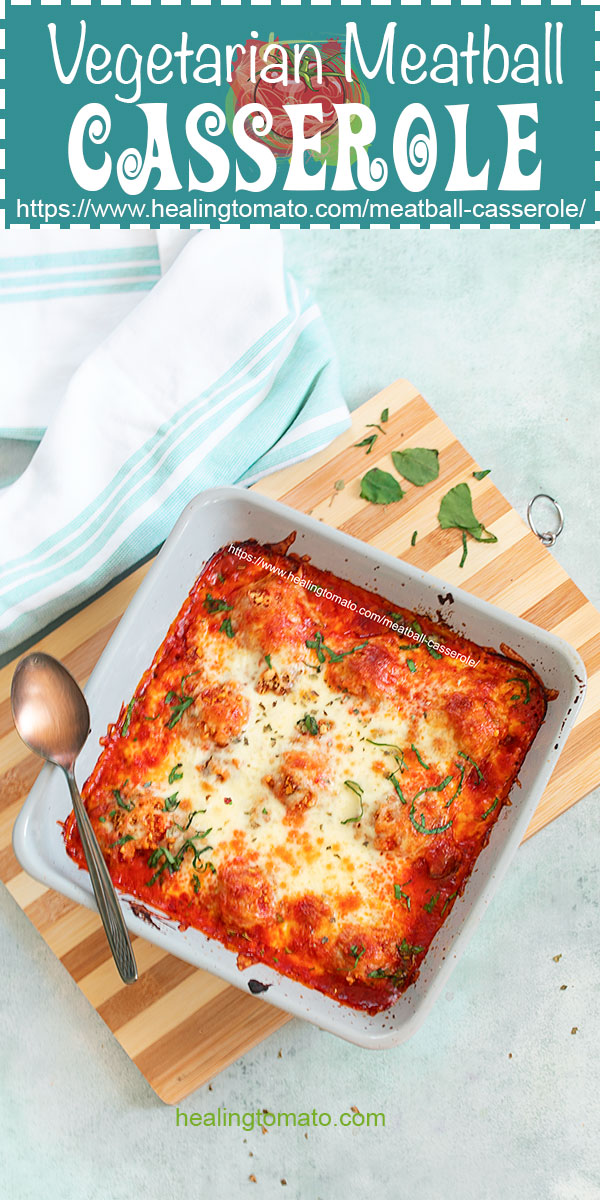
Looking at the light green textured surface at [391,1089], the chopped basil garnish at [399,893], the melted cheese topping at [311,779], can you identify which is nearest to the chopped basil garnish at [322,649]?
the melted cheese topping at [311,779]

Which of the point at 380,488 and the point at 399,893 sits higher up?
the point at 380,488

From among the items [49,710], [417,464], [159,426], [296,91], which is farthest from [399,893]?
[296,91]

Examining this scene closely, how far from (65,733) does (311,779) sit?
0.52m

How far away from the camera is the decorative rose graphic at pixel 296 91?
2.38 metres

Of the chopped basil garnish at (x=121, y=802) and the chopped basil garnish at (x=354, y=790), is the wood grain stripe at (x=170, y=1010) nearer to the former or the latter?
the chopped basil garnish at (x=121, y=802)

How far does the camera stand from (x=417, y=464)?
2154 mm

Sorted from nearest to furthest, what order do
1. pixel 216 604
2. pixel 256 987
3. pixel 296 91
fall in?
1. pixel 256 987
2. pixel 216 604
3. pixel 296 91

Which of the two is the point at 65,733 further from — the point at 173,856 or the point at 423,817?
the point at 423,817

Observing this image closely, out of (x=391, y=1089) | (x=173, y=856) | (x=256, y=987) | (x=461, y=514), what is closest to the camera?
(x=256, y=987)

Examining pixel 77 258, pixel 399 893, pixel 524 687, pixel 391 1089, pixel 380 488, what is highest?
pixel 77 258

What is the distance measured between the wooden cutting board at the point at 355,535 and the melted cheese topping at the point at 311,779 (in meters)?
0.23

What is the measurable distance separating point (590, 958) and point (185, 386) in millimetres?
1734

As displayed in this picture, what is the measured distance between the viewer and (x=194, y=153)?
2402 mm

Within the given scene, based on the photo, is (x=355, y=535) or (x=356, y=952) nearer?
(x=356, y=952)
